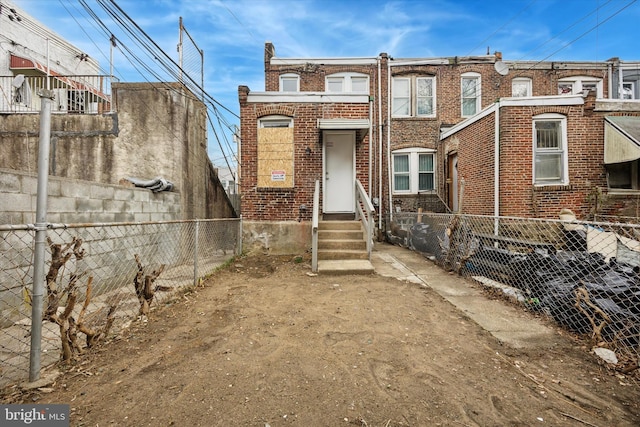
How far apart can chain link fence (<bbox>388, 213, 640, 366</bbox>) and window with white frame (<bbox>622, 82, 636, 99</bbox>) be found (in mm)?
12152

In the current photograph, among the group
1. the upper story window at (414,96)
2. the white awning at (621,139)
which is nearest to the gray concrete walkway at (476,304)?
the white awning at (621,139)

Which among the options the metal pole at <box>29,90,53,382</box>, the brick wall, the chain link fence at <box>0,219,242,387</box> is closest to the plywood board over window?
the brick wall

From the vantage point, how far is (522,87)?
1223 centimetres

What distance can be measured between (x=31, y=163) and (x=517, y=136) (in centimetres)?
1193

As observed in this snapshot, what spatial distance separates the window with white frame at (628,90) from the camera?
1299cm

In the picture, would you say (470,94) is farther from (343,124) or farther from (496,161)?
(343,124)

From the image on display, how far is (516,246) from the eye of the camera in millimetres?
5895

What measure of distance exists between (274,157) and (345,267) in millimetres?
3626

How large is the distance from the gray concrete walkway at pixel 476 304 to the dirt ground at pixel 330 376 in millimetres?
171

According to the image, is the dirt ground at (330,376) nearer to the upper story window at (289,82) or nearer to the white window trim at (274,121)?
the white window trim at (274,121)

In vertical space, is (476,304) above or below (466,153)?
below

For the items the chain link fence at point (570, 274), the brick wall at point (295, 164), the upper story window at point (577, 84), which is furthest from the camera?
the upper story window at point (577, 84)

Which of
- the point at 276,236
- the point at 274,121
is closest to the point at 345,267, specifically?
the point at 276,236

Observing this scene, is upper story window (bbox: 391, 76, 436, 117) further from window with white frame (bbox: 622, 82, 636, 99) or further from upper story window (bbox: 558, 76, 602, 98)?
window with white frame (bbox: 622, 82, 636, 99)
